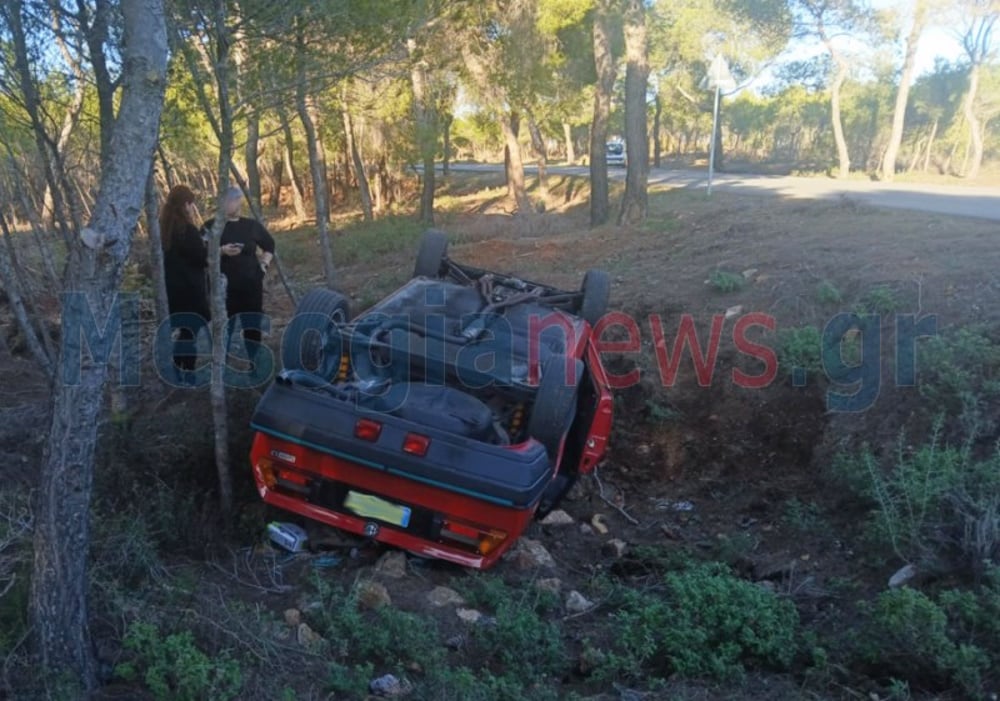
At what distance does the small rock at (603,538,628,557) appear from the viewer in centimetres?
505

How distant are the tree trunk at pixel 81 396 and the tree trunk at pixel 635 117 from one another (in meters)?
12.0

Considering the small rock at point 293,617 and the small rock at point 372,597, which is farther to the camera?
the small rock at point 372,597

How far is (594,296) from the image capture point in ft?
22.0

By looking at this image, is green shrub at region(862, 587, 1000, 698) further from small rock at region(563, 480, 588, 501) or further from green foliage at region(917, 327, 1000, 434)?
small rock at region(563, 480, 588, 501)

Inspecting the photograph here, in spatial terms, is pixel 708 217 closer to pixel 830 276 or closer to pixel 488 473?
pixel 830 276

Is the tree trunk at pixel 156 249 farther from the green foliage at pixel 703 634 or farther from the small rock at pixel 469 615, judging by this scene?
the green foliage at pixel 703 634

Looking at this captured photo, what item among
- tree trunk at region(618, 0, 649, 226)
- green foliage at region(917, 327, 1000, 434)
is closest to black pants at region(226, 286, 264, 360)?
green foliage at region(917, 327, 1000, 434)

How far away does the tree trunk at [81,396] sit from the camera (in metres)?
2.80

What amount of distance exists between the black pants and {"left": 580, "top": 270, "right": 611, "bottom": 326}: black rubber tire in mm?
2673

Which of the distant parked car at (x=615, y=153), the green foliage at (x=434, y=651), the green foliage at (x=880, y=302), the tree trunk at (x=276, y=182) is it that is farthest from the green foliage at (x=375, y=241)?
the distant parked car at (x=615, y=153)

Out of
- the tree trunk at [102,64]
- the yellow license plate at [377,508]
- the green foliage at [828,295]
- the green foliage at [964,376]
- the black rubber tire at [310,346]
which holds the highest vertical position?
the tree trunk at [102,64]

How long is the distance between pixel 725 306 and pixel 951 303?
2084mm

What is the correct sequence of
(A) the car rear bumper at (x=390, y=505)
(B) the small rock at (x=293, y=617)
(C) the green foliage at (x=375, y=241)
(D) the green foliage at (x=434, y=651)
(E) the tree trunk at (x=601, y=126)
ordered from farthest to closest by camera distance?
(C) the green foliage at (x=375, y=241) < (E) the tree trunk at (x=601, y=126) < (A) the car rear bumper at (x=390, y=505) < (B) the small rock at (x=293, y=617) < (D) the green foliage at (x=434, y=651)

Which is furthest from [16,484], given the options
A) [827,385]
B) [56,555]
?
[827,385]
